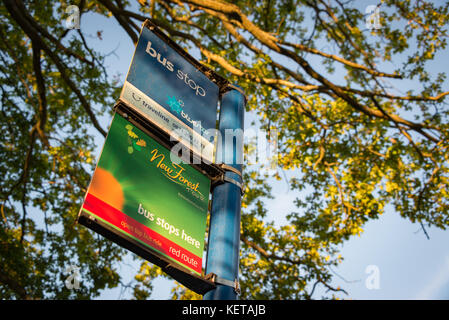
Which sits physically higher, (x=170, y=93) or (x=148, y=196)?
(x=170, y=93)

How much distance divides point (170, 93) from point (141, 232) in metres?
1.66

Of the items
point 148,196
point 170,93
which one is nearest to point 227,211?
point 148,196

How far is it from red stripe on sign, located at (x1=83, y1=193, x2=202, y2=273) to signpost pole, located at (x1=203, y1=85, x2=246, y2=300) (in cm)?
22

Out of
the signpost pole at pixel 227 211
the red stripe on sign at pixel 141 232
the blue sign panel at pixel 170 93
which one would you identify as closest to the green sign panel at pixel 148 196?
the red stripe on sign at pixel 141 232

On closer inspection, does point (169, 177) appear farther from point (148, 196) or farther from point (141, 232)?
point (141, 232)

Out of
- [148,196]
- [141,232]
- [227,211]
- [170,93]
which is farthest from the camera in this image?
[170,93]

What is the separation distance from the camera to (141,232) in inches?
107

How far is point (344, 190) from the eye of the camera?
9.02m

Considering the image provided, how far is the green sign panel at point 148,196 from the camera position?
8.70ft

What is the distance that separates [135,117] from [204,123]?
942 mm

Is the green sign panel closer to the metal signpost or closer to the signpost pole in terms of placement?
the metal signpost
